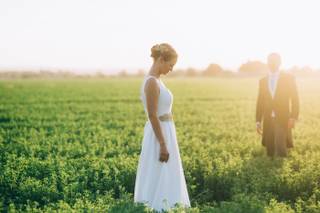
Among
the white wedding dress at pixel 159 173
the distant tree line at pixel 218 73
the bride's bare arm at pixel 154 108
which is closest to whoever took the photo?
the bride's bare arm at pixel 154 108

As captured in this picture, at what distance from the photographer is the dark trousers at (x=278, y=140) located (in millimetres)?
10633

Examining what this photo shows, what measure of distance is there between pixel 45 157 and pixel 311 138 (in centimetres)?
711

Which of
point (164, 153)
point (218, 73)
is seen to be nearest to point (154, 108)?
point (164, 153)

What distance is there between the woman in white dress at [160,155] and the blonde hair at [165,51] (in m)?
0.01

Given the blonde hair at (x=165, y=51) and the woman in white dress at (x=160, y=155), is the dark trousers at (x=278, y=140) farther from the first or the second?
the blonde hair at (x=165, y=51)

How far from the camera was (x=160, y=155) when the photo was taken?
6297 millimetres

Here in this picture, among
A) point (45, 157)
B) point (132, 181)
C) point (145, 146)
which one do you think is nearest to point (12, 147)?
point (45, 157)

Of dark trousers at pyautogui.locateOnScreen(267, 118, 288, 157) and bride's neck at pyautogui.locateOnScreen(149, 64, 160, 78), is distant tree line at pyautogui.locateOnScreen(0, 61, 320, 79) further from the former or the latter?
bride's neck at pyautogui.locateOnScreen(149, 64, 160, 78)

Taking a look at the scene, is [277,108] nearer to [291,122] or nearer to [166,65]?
[291,122]

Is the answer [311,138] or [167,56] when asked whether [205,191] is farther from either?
[311,138]

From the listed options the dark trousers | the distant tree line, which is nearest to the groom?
the dark trousers

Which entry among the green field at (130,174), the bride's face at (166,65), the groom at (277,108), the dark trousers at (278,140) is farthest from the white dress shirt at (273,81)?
the bride's face at (166,65)

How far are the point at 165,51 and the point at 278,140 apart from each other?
5.49 m

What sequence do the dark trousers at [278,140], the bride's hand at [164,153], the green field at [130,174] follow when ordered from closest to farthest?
1. the bride's hand at [164,153]
2. the green field at [130,174]
3. the dark trousers at [278,140]
